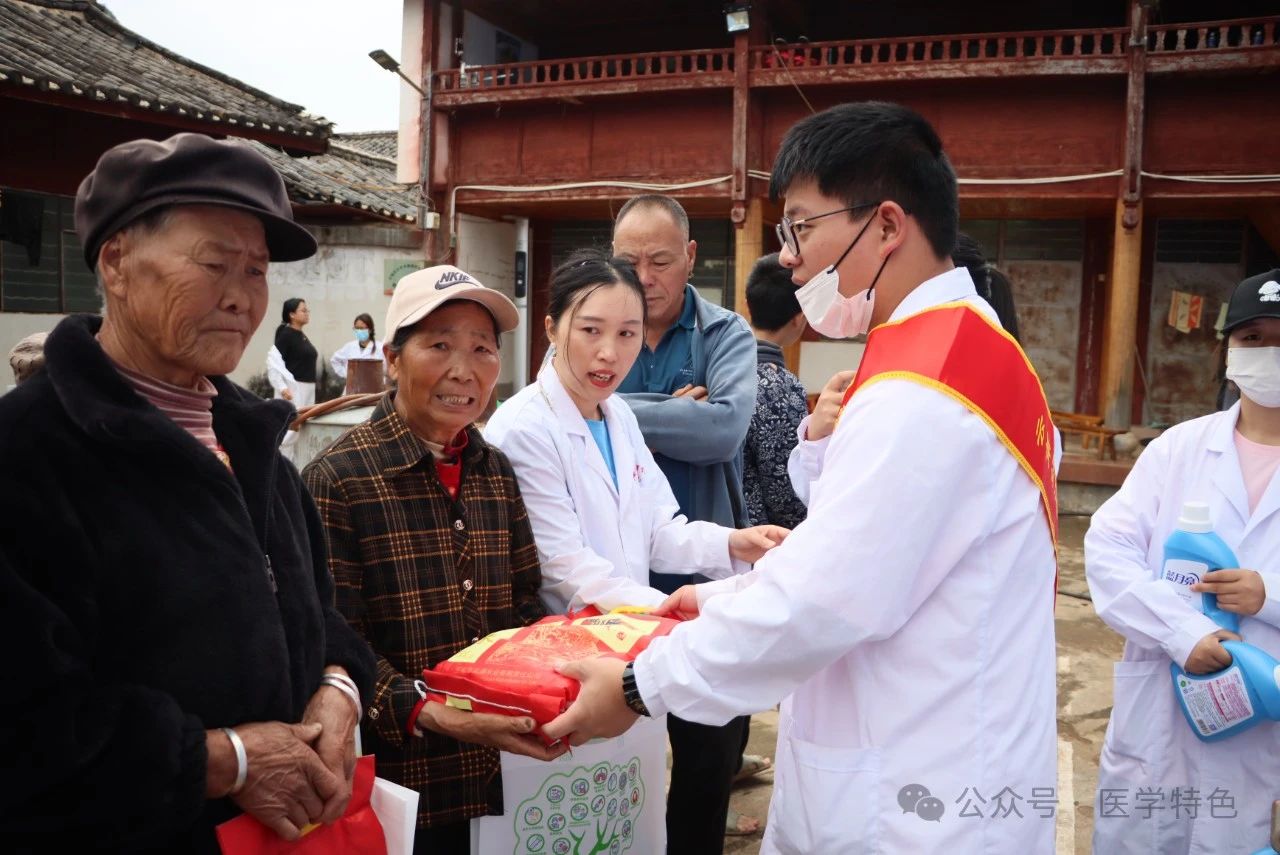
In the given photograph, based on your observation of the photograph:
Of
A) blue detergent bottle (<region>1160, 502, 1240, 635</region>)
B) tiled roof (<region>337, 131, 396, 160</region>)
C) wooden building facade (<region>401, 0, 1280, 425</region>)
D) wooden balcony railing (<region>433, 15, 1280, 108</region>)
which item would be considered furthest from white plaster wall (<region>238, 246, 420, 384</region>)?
blue detergent bottle (<region>1160, 502, 1240, 635</region>)

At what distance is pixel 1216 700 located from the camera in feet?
8.54

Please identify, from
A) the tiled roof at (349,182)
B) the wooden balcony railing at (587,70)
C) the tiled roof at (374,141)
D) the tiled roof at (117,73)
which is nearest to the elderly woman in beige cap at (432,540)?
the tiled roof at (117,73)

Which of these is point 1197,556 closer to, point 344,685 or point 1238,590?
point 1238,590

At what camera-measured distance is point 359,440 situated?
87.4 inches

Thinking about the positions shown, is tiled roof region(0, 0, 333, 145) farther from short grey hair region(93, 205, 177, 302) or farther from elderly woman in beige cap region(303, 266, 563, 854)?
short grey hair region(93, 205, 177, 302)

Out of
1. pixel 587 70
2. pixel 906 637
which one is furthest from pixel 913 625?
pixel 587 70

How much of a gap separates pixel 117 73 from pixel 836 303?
8127mm

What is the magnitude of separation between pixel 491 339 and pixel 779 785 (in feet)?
4.02

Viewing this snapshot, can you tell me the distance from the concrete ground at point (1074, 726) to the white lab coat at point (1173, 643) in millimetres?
710

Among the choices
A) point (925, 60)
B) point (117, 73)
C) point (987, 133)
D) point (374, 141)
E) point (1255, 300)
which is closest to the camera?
point (1255, 300)

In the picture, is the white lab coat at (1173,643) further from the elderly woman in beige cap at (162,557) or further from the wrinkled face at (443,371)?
the elderly woman in beige cap at (162,557)

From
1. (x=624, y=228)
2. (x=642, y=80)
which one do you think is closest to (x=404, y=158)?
(x=642, y=80)

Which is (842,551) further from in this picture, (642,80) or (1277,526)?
(642,80)

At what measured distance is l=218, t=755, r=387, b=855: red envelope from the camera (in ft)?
5.13
